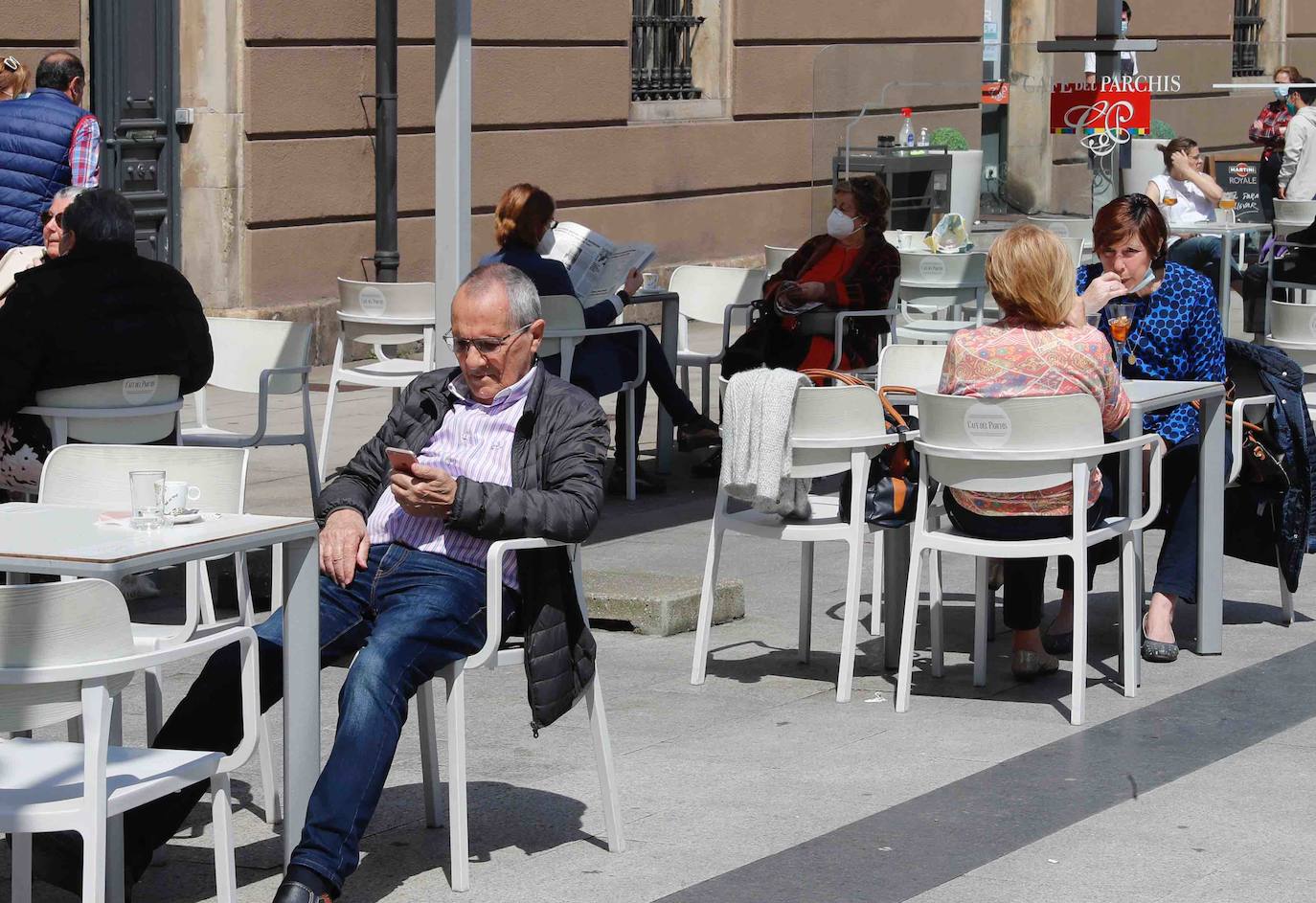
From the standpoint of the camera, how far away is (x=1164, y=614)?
654cm

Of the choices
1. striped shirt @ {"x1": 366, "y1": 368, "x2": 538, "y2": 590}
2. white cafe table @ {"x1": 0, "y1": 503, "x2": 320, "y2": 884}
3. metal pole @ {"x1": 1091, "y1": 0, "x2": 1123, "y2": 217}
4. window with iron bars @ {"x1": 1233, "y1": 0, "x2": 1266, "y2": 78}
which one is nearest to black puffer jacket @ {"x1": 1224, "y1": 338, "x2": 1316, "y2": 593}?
striped shirt @ {"x1": 366, "y1": 368, "x2": 538, "y2": 590}

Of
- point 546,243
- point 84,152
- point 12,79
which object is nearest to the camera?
point 84,152

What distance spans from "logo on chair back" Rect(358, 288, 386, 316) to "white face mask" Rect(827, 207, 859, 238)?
7.15 feet

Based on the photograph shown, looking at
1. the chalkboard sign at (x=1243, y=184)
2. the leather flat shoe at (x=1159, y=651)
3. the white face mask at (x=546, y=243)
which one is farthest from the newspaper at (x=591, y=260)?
the chalkboard sign at (x=1243, y=184)

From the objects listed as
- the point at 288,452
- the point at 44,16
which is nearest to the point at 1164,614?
the point at 288,452

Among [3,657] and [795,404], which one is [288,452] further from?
[3,657]

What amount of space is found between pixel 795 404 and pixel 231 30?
764cm

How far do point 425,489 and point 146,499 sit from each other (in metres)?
0.63

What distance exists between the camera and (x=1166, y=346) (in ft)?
21.6

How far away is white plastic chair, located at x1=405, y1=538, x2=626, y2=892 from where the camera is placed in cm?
439

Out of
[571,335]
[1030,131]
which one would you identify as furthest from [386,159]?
[571,335]

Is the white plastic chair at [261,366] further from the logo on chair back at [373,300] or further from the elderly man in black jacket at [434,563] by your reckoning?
the elderly man in black jacket at [434,563]

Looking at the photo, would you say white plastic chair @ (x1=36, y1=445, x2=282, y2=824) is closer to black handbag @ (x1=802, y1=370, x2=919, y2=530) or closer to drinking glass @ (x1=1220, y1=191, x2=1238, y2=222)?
black handbag @ (x1=802, y1=370, x2=919, y2=530)

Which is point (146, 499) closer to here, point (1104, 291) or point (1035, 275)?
point (1035, 275)
